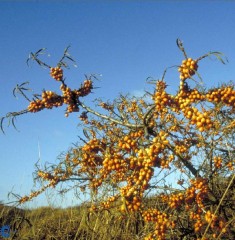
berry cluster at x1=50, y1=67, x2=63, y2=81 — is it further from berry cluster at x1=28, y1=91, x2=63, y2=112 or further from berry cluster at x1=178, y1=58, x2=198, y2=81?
berry cluster at x1=178, y1=58, x2=198, y2=81

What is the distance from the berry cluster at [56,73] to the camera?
4.24 meters

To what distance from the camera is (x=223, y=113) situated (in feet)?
19.7

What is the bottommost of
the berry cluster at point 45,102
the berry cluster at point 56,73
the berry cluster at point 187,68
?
the berry cluster at point 187,68

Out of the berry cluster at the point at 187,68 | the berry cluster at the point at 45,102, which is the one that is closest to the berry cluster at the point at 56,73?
the berry cluster at the point at 45,102

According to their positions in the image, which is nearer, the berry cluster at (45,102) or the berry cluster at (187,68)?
the berry cluster at (187,68)

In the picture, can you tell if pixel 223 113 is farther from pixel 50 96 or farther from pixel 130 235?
pixel 50 96

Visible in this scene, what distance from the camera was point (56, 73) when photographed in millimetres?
4273

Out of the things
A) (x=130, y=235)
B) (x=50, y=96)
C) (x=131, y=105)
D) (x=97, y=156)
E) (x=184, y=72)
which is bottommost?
(x=130, y=235)

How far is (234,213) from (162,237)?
201cm

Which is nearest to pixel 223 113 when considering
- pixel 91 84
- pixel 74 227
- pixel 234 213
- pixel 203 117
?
pixel 234 213

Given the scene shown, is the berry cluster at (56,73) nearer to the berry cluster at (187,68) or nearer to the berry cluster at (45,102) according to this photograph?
the berry cluster at (45,102)

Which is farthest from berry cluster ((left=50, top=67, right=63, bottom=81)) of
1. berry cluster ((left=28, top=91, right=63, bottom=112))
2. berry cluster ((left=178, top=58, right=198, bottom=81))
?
berry cluster ((left=178, top=58, right=198, bottom=81))

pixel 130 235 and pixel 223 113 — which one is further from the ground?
pixel 223 113

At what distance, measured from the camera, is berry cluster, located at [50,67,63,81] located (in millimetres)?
4242
